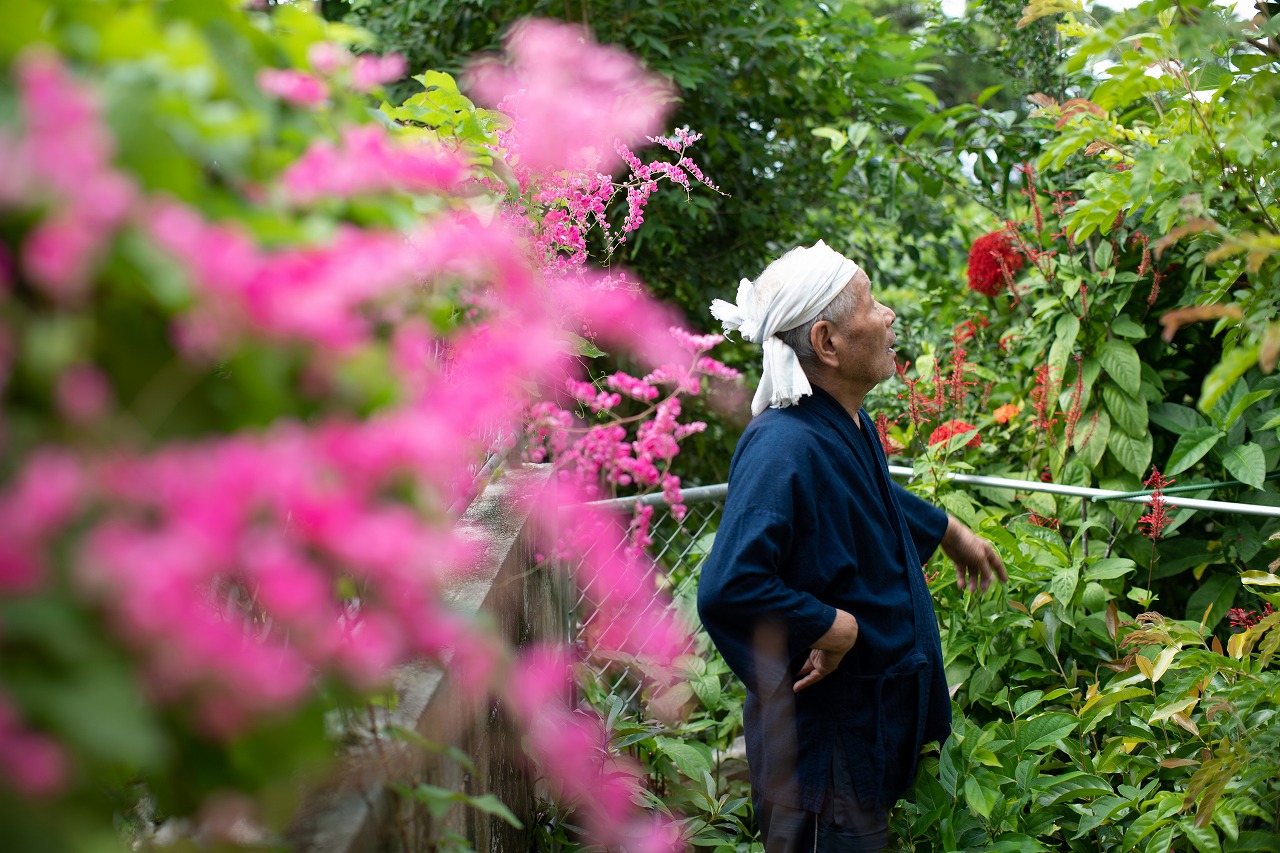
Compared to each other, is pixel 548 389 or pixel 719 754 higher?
pixel 548 389

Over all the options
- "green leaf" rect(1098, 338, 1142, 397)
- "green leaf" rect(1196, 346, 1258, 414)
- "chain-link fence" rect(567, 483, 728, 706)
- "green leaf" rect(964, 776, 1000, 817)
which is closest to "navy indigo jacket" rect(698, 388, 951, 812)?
"green leaf" rect(964, 776, 1000, 817)

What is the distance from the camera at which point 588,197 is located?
2029 millimetres

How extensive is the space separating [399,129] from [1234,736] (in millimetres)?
1817

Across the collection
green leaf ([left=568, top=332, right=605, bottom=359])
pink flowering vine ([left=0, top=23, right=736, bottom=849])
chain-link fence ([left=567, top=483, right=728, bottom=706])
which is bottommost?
chain-link fence ([left=567, top=483, right=728, bottom=706])

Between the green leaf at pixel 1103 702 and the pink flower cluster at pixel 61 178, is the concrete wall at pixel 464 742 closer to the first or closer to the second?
the pink flower cluster at pixel 61 178

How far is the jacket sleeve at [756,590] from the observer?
188 cm

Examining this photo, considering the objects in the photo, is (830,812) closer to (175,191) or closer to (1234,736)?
(1234,736)

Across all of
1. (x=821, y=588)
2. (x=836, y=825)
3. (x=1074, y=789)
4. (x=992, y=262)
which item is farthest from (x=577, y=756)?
(x=992, y=262)

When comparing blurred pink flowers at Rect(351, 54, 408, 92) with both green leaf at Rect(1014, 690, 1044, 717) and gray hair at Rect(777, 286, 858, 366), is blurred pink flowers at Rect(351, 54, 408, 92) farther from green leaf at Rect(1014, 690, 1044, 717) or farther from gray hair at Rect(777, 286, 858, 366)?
green leaf at Rect(1014, 690, 1044, 717)

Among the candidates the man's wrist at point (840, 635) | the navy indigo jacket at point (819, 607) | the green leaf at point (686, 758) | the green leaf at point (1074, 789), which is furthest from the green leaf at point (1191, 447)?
the green leaf at point (686, 758)

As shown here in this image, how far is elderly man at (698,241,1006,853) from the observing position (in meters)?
1.93

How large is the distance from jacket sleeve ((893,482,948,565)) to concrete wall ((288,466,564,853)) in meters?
0.85

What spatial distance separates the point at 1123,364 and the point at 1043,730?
126cm

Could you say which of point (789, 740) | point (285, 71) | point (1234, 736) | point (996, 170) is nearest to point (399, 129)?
point (285, 71)
